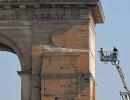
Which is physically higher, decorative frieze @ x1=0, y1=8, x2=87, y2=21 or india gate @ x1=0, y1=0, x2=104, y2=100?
decorative frieze @ x1=0, y1=8, x2=87, y2=21

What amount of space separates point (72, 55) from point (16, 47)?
248 centimetres

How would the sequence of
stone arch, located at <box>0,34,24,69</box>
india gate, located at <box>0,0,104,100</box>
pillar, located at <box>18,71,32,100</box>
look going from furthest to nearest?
stone arch, located at <box>0,34,24,69</box> < pillar, located at <box>18,71,32,100</box> < india gate, located at <box>0,0,104,100</box>

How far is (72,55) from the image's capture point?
106ft

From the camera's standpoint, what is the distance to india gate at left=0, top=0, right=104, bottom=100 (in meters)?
32.1

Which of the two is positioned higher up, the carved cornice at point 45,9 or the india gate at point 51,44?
the carved cornice at point 45,9

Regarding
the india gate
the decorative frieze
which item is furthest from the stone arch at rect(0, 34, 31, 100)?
the decorative frieze

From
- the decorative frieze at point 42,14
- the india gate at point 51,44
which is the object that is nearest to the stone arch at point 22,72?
the india gate at point 51,44

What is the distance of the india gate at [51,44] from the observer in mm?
32094

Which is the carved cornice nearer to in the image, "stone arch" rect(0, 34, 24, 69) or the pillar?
"stone arch" rect(0, 34, 24, 69)

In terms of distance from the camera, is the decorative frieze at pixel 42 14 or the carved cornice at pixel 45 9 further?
the decorative frieze at pixel 42 14

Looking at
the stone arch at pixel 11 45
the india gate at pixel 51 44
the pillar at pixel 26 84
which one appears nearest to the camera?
the india gate at pixel 51 44

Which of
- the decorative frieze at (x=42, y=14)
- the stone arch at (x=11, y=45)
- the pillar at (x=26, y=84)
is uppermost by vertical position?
the decorative frieze at (x=42, y=14)

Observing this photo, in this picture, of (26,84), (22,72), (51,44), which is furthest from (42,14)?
(26,84)

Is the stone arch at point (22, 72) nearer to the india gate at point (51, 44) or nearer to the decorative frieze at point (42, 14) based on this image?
the india gate at point (51, 44)
